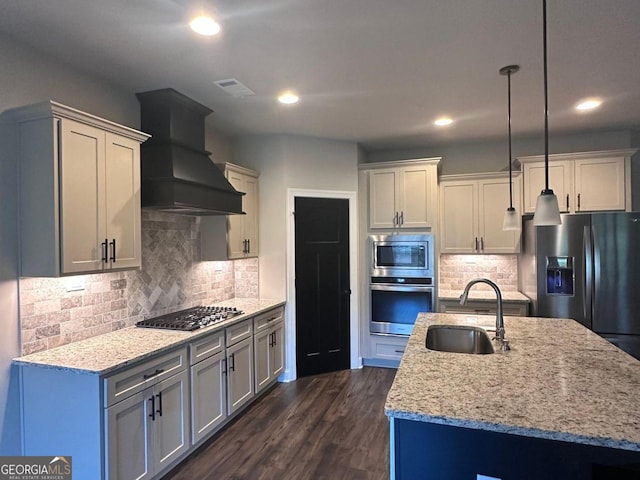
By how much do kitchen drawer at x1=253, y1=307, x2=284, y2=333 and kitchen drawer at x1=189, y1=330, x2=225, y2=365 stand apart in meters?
0.57

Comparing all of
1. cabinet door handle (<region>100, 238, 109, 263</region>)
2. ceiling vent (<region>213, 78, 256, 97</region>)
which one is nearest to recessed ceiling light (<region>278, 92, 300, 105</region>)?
ceiling vent (<region>213, 78, 256, 97</region>)

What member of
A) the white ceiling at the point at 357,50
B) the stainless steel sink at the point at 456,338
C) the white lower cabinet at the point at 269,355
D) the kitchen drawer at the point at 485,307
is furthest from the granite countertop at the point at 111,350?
the kitchen drawer at the point at 485,307

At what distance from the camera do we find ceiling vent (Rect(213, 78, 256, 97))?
9.08 ft

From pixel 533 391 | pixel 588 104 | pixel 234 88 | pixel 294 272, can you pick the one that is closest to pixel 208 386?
pixel 294 272

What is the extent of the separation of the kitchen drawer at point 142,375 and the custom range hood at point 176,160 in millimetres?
1092

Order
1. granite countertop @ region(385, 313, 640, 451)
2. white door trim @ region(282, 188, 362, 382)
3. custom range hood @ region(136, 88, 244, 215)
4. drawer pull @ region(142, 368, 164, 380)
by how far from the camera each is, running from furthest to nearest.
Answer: white door trim @ region(282, 188, 362, 382) < custom range hood @ region(136, 88, 244, 215) < drawer pull @ region(142, 368, 164, 380) < granite countertop @ region(385, 313, 640, 451)

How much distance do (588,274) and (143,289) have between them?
13.5 feet

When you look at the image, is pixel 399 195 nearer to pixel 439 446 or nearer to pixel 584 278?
pixel 584 278

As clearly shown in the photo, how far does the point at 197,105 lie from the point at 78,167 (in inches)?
51.8

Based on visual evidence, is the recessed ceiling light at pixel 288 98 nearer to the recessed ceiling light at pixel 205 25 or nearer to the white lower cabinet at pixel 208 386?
the recessed ceiling light at pixel 205 25

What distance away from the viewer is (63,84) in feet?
7.93

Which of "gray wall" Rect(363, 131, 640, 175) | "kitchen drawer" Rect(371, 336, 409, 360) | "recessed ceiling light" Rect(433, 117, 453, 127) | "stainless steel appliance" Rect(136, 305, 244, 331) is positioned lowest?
"kitchen drawer" Rect(371, 336, 409, 360)

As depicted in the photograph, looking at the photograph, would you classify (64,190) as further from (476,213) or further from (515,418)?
(476,213)

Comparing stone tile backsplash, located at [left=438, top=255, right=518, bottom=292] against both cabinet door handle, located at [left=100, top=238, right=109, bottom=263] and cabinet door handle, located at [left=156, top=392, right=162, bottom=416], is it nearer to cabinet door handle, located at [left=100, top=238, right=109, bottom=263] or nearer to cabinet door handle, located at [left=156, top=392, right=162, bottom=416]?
cabinet door handle, located at [left=156, top=392, right=162, bottom=416]
